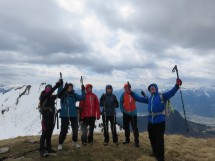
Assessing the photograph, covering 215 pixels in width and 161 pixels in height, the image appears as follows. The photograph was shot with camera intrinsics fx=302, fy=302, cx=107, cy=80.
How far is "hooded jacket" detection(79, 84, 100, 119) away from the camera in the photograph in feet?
59.8

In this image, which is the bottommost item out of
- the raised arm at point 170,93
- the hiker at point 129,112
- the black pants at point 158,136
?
the black pants at point 158,136

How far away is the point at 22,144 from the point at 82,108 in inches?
203

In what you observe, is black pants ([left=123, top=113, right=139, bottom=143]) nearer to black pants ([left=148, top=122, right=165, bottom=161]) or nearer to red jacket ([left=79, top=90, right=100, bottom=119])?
red jacket ([left=79, top=90, right=100, bottom=119])

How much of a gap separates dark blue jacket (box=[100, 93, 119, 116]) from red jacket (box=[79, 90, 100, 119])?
0.44m

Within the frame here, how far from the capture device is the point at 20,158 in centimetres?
1628

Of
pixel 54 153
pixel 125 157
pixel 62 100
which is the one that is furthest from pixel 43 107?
pixel 125 157

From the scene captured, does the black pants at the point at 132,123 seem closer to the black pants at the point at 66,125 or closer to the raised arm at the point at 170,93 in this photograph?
the black pants at the point at 66,125

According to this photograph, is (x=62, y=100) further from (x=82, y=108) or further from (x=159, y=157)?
(x=159, y=157)

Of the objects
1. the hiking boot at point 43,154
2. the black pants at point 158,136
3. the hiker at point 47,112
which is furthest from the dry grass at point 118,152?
the hiker at point 47,112

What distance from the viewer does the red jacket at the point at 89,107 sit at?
18234 mm

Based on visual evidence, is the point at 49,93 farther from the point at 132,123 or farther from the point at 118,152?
the point at 132,123

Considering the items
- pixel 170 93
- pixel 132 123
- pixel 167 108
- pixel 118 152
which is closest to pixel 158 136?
pixel 167 108

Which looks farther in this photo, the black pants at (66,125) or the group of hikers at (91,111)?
the black pants at (66,125)

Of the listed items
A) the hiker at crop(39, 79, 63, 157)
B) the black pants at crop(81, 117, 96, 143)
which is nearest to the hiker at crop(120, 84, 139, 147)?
the black pants at crop(81, 117, 96, 143)
